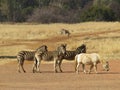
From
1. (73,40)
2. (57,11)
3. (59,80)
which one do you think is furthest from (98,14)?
(59,80)

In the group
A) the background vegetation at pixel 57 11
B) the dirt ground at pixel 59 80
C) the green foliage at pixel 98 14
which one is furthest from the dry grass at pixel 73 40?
the background vegetation at pixel 57 11

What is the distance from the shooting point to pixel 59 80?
66.1ft

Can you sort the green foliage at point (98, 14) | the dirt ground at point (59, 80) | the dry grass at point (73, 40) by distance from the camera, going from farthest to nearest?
the green foliage at point (98, 14) → the dry grass at point (73, 40) → the dirt ground at point (59, 80)

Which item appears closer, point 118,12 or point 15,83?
point 15,83

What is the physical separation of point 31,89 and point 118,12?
8720cm

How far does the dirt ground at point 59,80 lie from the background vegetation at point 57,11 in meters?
65.9

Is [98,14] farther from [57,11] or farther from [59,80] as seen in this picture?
[59,80]

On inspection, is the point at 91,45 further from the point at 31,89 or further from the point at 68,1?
the point at 68,1

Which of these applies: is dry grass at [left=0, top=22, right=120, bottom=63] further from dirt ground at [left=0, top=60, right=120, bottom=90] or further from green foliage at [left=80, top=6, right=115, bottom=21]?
green foliage at [left=80, top=6, right=115, bottom=21]

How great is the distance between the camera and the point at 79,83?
62.5ft

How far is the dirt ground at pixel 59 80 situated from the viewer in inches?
709

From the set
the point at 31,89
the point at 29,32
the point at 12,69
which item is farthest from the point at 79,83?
the point at 29,32

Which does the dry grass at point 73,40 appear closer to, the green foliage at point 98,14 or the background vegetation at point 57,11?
the green foliage at point 98,14

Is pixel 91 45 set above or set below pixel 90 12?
below
